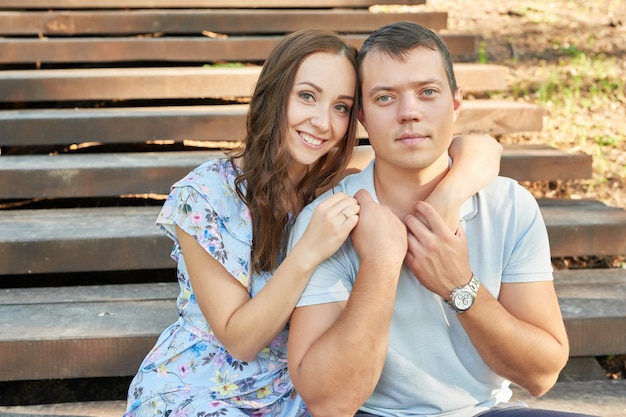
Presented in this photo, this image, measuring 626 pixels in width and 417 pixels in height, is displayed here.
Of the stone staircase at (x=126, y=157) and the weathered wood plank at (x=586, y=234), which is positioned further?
the weathered wood plank at (x=586, y=234)

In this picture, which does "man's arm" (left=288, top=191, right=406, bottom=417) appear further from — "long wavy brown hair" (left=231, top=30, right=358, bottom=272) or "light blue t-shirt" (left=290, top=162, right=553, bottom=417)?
"long wavy brown hair" (left=231, top=30, right=358, bottom=272)

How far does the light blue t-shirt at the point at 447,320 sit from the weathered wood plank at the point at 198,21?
3213mm

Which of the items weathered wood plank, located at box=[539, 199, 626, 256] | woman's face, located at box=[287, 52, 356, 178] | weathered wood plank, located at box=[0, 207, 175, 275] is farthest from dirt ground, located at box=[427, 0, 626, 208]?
woman's face, located at box=[287, 52, 356, 178]

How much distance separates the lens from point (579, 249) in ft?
11.9

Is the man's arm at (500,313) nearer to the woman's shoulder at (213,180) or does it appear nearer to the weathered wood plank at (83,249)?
the woman's shoulder at (213,180)

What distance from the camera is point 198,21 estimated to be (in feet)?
17.5

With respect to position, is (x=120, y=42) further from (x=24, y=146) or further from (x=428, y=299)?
(x=428, y=299)

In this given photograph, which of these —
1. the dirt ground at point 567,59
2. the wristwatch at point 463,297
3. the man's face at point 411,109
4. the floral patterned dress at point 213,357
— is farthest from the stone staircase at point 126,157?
the wristwatch at point 463,297

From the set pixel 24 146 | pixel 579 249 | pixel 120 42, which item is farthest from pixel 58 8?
pixel 579 249

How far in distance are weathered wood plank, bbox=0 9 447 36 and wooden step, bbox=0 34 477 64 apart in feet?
0.57

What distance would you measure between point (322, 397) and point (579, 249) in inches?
77.2

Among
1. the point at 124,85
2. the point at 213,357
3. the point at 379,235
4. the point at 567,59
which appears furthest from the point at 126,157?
the point at 567,59

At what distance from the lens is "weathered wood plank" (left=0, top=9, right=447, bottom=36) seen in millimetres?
5199

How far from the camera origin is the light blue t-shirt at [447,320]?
2.20 meters
